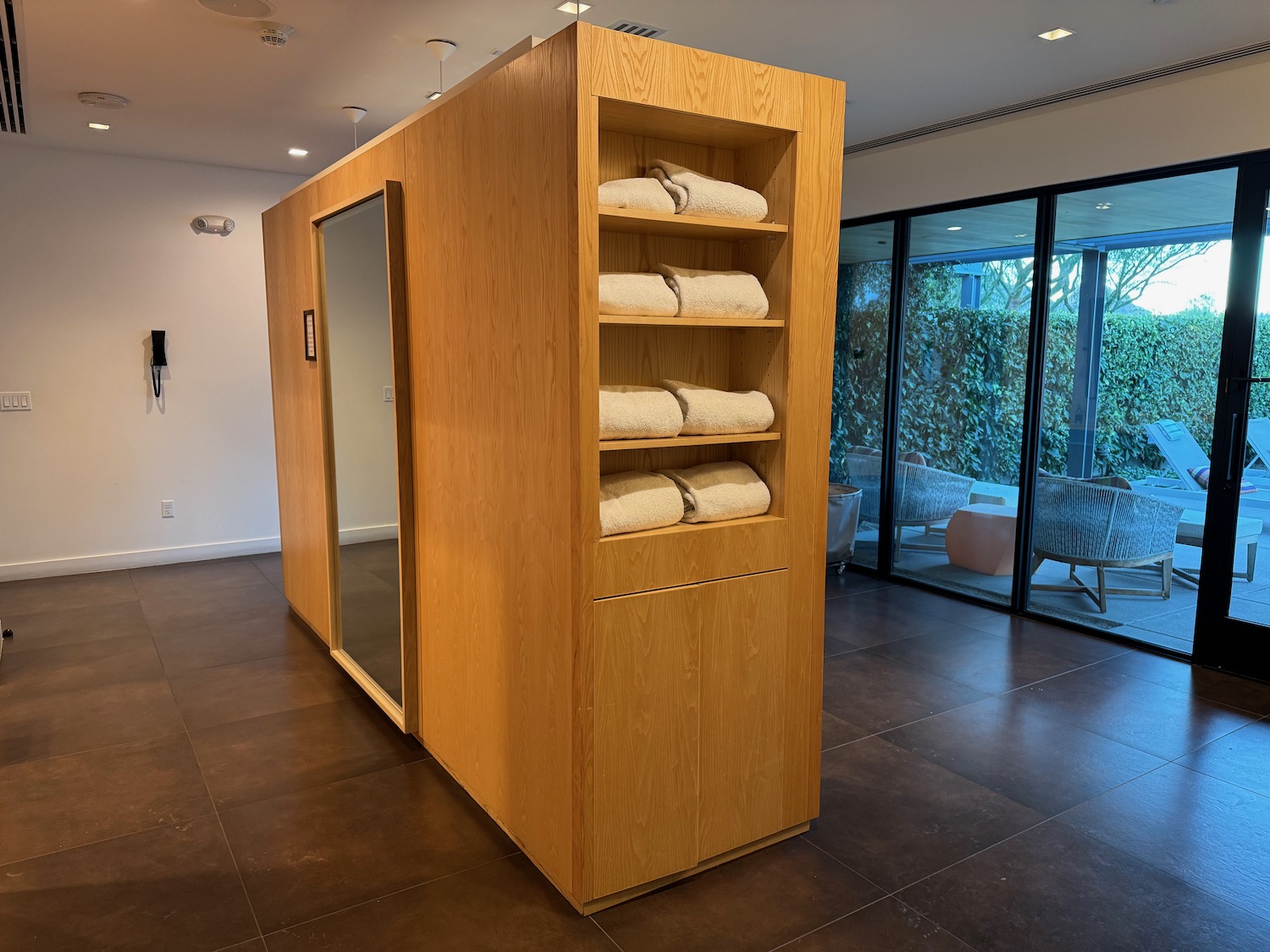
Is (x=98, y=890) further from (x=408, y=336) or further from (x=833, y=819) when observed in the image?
(x=833, y=819)

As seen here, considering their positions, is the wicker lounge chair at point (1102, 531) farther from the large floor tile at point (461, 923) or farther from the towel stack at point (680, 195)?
the large floor tile at point (461, 923)

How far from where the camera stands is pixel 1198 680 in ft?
12.8

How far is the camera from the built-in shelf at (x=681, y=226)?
2.13 metres

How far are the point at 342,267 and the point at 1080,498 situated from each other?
3785 millimetres

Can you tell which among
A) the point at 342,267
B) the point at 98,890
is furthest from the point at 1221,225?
the point at 98,890

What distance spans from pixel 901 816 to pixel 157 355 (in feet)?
17.7

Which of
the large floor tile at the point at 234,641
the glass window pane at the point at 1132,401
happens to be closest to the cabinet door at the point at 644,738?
the large floor tile at the point at 234,641

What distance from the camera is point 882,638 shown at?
4.45m

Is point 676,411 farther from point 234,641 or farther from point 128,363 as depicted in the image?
point 128,363

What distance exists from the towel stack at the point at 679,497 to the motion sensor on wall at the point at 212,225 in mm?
4679

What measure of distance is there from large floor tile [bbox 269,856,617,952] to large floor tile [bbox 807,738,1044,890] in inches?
32.8

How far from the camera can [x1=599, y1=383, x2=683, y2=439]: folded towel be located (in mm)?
2168

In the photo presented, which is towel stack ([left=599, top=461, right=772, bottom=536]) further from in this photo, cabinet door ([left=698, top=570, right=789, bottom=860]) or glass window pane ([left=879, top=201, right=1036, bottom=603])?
glass window pane ([left=879, top=201, right=1036, bottom=603])

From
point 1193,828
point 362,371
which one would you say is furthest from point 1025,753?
point 362,371
